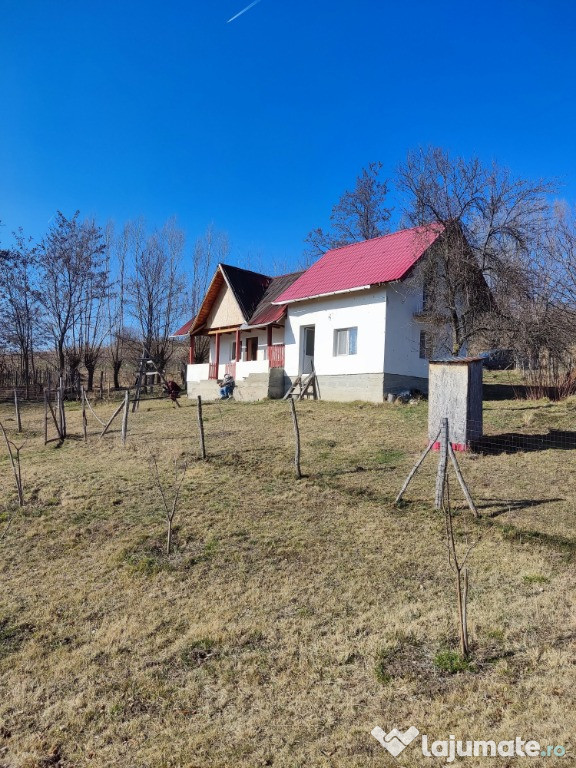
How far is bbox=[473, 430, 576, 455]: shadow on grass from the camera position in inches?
448

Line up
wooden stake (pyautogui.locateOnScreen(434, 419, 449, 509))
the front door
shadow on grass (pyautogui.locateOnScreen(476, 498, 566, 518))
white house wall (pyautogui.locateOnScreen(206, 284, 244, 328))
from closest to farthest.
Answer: wooden stake (pyautogui.locateOnScreen(434, 419, 449, 509)), shadow on grass (pyautogui.locateOnScreen(476, 498, 566, 518)), the front door, white house wall (pyautogui.locateOnScreen(206, 284, 244, 328))

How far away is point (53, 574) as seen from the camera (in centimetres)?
689

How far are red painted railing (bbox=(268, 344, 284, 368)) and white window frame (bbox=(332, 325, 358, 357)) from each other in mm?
2992

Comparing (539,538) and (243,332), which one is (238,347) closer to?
(243,332)

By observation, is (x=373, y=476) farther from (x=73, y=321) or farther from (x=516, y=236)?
(x=73, y=321)

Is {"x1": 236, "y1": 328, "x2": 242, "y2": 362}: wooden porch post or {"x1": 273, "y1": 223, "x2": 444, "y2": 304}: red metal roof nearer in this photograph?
{"x1": 273, "y1": 223, "x2": 444, "y2": 304}: red metal roof

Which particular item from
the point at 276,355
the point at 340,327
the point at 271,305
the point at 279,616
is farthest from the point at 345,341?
the point at 279,616

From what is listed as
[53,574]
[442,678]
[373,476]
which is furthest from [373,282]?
[442,678]

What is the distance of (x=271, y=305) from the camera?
23984mm

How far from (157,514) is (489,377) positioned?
20.7 m

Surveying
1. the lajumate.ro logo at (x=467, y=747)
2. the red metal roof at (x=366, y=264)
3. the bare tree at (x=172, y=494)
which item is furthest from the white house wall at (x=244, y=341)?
the lajumate.ro logo at (x=467, y=747)

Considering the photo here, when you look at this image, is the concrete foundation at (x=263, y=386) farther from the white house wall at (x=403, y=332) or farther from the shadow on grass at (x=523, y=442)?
the shadow on grass at (x=523, y=442)

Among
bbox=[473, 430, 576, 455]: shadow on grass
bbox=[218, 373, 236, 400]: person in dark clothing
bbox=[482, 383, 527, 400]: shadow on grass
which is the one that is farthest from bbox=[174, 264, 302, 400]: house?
bbox=[473, 430, 576, 455]: shadow on grass

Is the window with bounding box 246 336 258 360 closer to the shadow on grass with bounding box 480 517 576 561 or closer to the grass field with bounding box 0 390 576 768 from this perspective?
the grass field with bounding box 0 390 576 768
